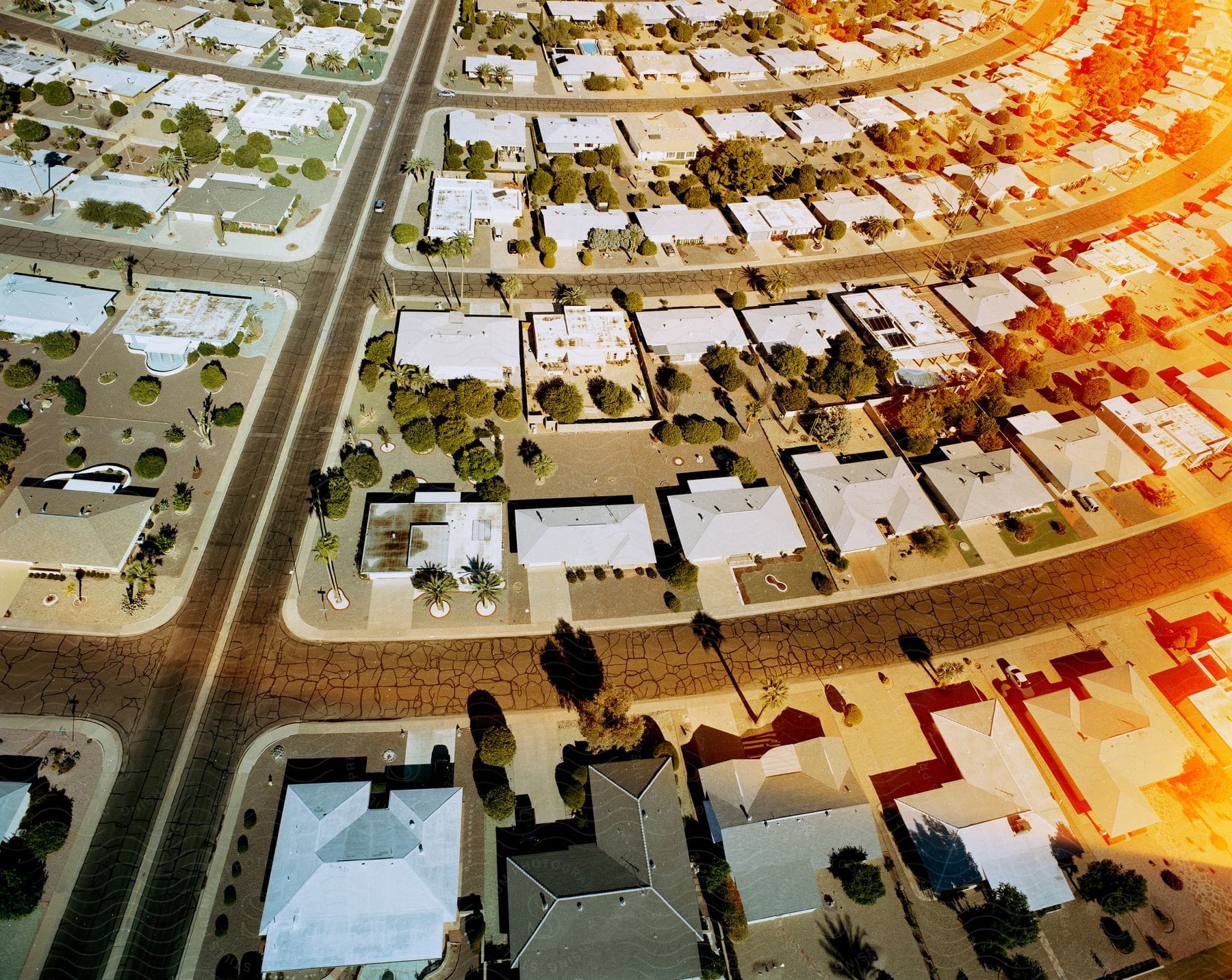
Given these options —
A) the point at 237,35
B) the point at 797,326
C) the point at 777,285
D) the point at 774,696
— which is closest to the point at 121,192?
the point at 237,35

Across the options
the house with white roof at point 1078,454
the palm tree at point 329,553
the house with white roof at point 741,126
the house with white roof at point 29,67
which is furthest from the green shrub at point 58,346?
the house with white roof at point 1078,454

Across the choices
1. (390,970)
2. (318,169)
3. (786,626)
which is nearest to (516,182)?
(318,169)

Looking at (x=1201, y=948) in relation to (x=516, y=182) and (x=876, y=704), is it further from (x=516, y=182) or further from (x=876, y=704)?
(x=516, y=182)

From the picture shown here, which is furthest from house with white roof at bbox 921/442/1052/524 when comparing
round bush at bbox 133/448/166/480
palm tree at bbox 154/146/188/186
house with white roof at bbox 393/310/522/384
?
palm tree at bbox 154/146/188/186

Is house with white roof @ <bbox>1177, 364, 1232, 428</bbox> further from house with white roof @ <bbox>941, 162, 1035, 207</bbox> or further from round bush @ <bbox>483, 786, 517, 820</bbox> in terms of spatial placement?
round bush @ <bbox>483, 786, 517, 820</bbox>

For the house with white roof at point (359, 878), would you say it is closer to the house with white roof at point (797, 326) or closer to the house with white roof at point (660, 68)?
the house with white roof at point (797, 326)

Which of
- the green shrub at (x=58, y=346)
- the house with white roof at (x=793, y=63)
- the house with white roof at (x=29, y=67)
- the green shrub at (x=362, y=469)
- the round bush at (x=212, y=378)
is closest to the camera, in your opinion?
the green shrub at (x=362, y=469)
